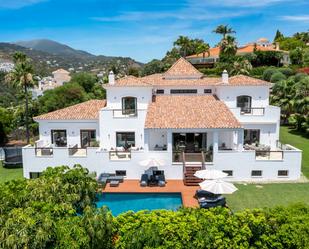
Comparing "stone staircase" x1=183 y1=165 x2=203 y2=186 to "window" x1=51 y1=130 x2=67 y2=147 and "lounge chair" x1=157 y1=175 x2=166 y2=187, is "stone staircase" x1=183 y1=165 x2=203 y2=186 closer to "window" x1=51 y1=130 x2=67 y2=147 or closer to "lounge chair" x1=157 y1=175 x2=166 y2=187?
"lounge chair" x1=157 y1=175 x2=166 y2=187

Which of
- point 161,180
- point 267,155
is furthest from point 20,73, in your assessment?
point 267,155

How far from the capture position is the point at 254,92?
32750mm

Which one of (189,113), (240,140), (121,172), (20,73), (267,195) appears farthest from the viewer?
(20,73)

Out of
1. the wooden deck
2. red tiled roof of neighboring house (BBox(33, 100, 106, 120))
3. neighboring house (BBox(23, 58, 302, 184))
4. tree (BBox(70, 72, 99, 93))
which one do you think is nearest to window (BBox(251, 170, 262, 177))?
neighboring house (BBox(23, 58, 302, 184))

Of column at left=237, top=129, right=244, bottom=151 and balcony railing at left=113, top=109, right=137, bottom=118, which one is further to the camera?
balcony railing at left=113, top=109, right=137, bottom=118

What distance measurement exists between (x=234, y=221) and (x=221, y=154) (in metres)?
13.2

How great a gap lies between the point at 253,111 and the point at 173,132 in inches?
406

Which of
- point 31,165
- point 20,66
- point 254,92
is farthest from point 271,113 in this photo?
point 20,66

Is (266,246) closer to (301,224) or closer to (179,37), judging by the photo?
(301,224)

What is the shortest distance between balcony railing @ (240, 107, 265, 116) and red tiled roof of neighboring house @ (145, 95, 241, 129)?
2616 mm

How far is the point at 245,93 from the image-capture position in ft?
108

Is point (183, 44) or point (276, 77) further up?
point (183, 44)

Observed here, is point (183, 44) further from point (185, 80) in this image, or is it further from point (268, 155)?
point (268, 155)

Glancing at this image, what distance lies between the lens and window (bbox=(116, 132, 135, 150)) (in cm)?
3103
